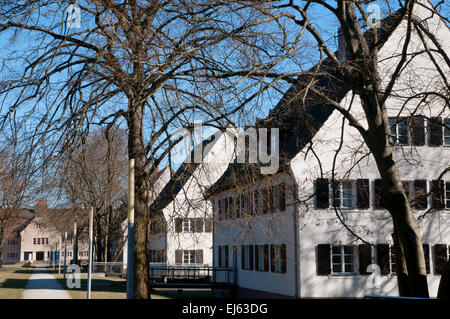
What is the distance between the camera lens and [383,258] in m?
24.0

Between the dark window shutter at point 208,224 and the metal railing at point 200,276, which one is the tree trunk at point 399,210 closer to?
the dark window shutter at point 208,224

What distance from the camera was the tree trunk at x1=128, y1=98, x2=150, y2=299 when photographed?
11.7 metres

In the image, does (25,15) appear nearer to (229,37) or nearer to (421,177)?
(229,37)

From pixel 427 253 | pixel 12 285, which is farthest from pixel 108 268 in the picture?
pixel 427 253

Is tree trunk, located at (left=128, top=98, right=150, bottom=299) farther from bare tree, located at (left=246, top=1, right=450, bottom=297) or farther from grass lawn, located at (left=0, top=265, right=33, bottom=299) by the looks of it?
grass lawn, located at (left=0, top=265, right=33, bottom=299)

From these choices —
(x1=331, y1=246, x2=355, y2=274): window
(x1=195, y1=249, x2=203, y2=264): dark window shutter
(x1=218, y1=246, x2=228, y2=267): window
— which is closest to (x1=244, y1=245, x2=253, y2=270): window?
(x1=218, y1=246, x2=228, y2=267): window

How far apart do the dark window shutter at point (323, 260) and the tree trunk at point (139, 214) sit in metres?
13.0

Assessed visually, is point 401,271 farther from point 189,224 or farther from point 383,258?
point 383,258

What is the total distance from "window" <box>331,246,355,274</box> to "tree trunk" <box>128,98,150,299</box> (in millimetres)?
13720

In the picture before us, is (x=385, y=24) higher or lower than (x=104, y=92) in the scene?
higher

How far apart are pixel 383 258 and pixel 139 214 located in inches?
562
